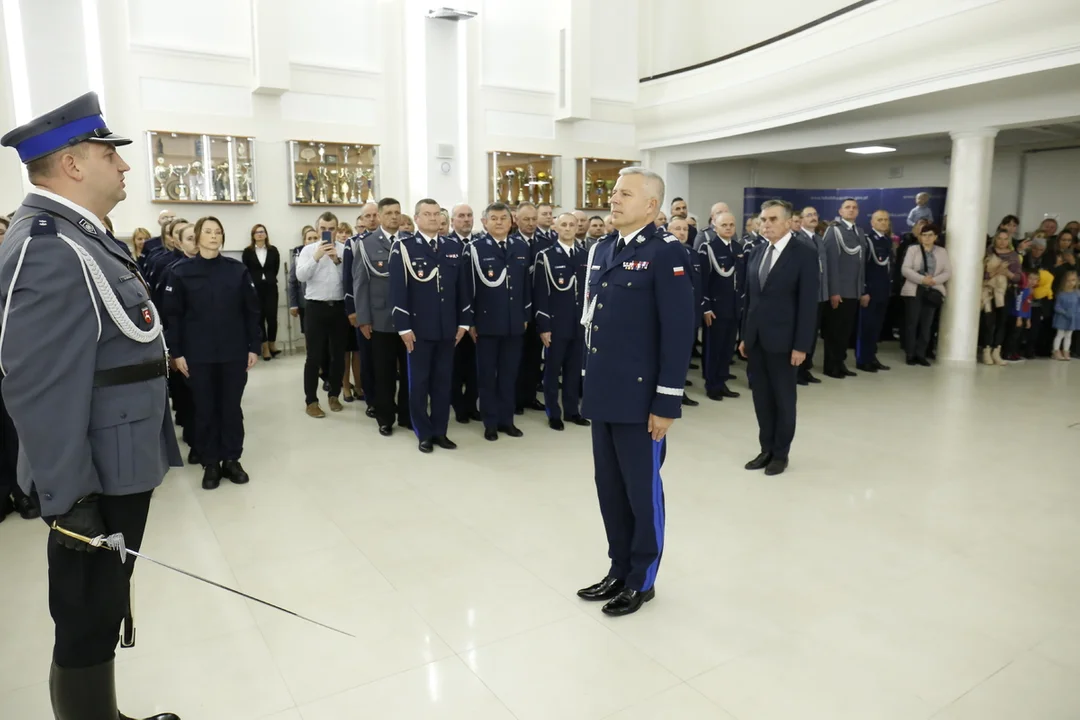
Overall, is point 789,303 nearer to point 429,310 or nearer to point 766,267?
point 766,267

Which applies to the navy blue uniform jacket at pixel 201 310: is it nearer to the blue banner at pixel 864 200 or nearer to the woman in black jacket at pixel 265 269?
the woman in black jacket at pixel 265 269

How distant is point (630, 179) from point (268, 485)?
3.00 m

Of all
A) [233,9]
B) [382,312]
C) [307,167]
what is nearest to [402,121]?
[307,167]

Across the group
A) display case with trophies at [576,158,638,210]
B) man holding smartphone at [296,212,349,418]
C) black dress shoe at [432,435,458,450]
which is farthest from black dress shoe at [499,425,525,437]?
display case with trophies at [576,158,638,210]

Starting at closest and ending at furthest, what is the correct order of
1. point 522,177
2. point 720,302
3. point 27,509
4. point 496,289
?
point 27,509 < point 496,289 < point 720,302 < point 522,177

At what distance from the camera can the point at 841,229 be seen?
796 cm

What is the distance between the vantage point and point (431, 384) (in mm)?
5332

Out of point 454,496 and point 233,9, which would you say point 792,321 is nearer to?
point 454,496

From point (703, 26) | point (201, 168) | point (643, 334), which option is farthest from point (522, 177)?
point (643, 334)

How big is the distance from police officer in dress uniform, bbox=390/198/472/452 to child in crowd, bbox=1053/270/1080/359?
289 inches

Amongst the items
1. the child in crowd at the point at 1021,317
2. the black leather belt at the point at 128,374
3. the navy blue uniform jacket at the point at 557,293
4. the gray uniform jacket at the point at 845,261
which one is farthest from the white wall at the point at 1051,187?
the black leather belt at the point at 128,374

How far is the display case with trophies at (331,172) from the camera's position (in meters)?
9.41

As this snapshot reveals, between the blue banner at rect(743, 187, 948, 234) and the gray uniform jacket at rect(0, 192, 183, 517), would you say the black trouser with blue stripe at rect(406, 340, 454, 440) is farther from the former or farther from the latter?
the blue banner at rect(743, 187, 948, 234)

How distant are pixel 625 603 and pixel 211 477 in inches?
109
